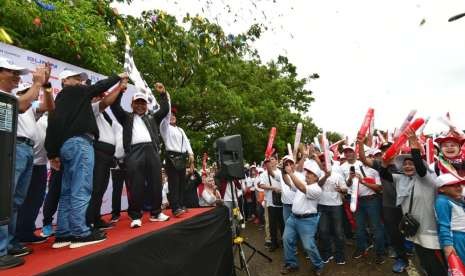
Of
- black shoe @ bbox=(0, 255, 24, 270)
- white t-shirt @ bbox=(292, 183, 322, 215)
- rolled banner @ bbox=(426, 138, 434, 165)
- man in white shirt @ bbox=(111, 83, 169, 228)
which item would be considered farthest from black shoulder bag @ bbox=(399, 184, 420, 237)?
black shoe @ bbox=(0, 255, 24, 270)

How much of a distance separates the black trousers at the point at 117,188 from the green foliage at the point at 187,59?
246cm

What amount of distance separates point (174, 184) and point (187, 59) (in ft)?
26.0

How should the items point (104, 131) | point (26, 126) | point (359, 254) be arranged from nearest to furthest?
1. point (26, 126)
2. point (104, 131)
3. point (359, 254)

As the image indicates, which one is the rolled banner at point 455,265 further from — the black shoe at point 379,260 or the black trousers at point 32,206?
the black trousers at point 32,206

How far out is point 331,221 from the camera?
22.9ft

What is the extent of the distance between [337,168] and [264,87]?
950 centimetres

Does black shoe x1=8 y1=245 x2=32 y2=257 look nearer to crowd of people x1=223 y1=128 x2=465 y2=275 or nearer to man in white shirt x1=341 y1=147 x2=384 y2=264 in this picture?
crowd of people x1=223 y1=128 x2=465 y2=275

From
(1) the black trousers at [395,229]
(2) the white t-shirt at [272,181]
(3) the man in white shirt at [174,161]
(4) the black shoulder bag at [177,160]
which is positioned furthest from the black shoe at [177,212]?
(2) the white t-shirt at [272,181]

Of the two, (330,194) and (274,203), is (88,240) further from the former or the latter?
(274,203)

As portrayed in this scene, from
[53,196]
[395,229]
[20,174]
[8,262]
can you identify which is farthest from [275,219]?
[8,262]

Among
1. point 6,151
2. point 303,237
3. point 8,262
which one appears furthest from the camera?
point 303,237

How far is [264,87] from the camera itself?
55.7ft

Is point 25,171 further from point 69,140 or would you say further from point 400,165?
point 400,165

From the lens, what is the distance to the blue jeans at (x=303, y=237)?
5988 mm
